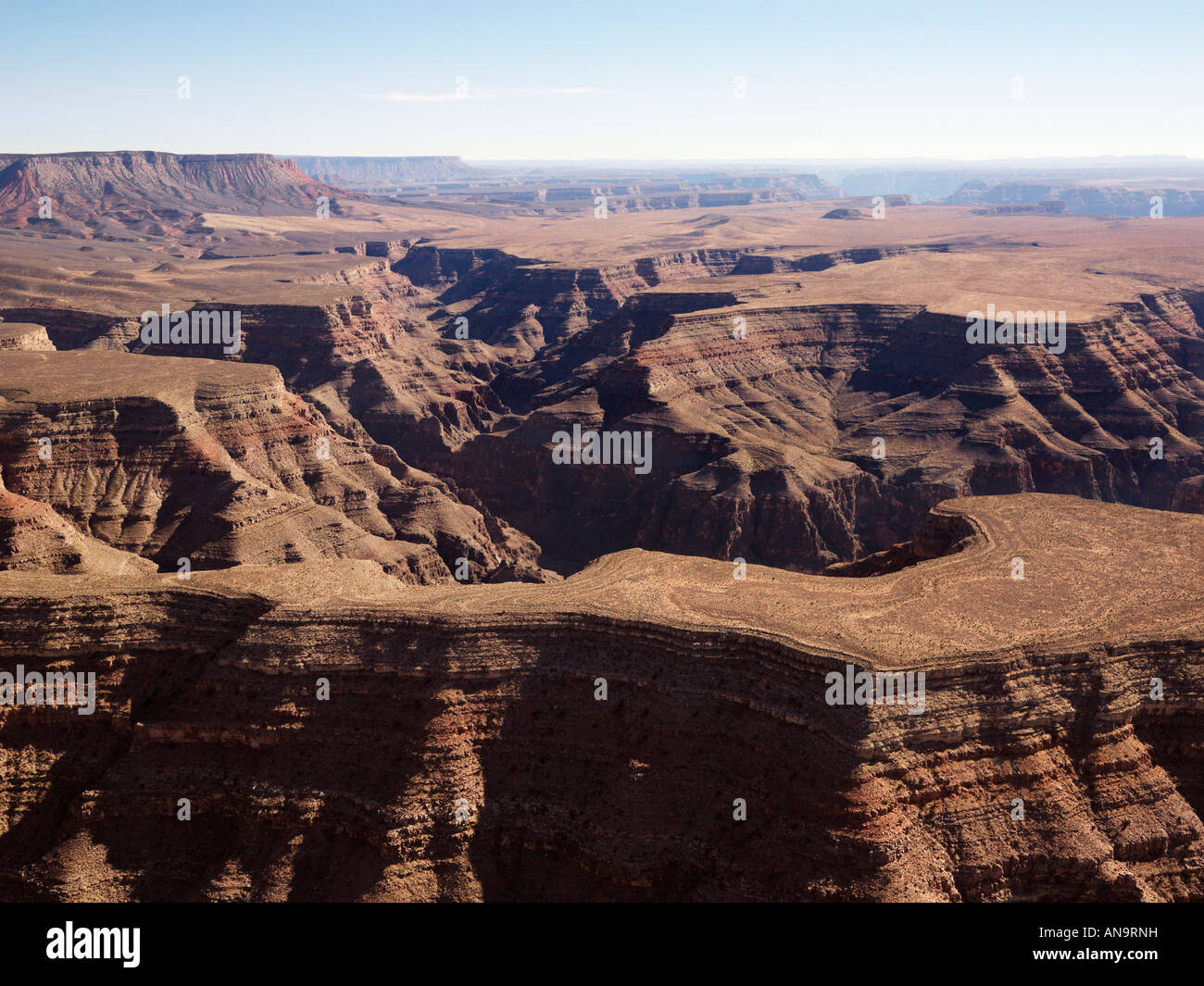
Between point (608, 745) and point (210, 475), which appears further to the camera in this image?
point (210, 475)

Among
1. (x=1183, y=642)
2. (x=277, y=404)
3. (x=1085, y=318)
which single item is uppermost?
(x=1085, y=318)

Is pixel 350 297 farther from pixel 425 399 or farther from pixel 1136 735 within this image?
pixel 1136 735

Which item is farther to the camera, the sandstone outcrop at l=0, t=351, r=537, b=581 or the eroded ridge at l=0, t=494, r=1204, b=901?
the sandstone outcrop at l=0, t=351, r=537, b=581

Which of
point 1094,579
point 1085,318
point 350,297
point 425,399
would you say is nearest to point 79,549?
point 1094,579

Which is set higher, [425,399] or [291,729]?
[425,399]

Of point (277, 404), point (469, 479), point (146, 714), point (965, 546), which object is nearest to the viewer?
point (146, 714)

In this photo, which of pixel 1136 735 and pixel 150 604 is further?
pixel 150 604

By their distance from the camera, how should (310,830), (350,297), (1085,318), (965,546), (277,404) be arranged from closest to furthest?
(310,830), (965,546), (277,404), (1085,318), (350,297)

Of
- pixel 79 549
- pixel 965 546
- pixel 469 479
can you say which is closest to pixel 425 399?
pixel 469 479

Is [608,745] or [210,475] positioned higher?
[210,475]

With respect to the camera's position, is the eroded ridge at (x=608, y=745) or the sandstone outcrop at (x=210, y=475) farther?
the sandstone outcrop at (x=210, y=475)
